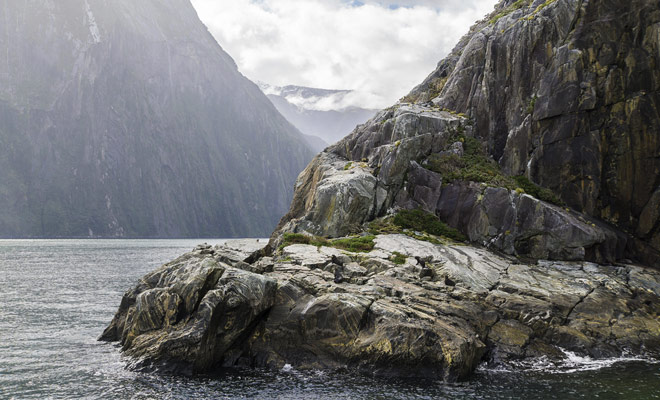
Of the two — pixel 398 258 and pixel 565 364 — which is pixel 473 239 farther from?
pixel 565 364

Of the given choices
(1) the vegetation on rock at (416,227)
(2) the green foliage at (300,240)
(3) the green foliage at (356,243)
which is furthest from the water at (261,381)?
(1) the vegetation on rock at (416,227)

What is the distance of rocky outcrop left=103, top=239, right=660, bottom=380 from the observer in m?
28.1

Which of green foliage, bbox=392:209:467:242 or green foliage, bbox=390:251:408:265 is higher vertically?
green foliage, bbox=392:209:467:242

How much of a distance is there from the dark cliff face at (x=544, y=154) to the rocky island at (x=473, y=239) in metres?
0.16

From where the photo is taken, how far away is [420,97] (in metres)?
70.6

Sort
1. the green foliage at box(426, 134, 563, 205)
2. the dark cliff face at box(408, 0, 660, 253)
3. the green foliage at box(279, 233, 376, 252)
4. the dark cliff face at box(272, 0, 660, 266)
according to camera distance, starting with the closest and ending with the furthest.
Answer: the green foliage at box(279, 233, 376, 252)
the dark cliff face at box(272, 0, 660, 266)
the dark cliff face at box(408, 0, 660, 253)
the green foliage at box(426, 134, 563, 205)

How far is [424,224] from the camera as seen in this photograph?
46844 mm

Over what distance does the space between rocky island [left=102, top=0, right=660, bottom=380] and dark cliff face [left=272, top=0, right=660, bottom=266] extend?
6.3 inches

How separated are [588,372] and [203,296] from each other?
23.8 m

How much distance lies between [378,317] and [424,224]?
19.3 meters

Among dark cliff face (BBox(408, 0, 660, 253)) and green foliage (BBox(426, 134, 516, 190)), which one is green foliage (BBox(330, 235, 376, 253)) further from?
dark cliff face (BBox(408, 0, 660, 253))

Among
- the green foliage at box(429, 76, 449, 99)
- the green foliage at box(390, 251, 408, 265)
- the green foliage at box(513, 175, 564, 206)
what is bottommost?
the green foliage at box(390, 251, 408, 265)

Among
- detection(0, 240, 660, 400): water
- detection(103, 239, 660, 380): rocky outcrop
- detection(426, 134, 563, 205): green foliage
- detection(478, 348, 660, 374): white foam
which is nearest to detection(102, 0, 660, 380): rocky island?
detection(103, 239, 660, 380): rocky outcrop

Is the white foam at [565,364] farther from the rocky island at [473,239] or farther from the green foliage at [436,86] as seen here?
the green foliage at [436,86]
